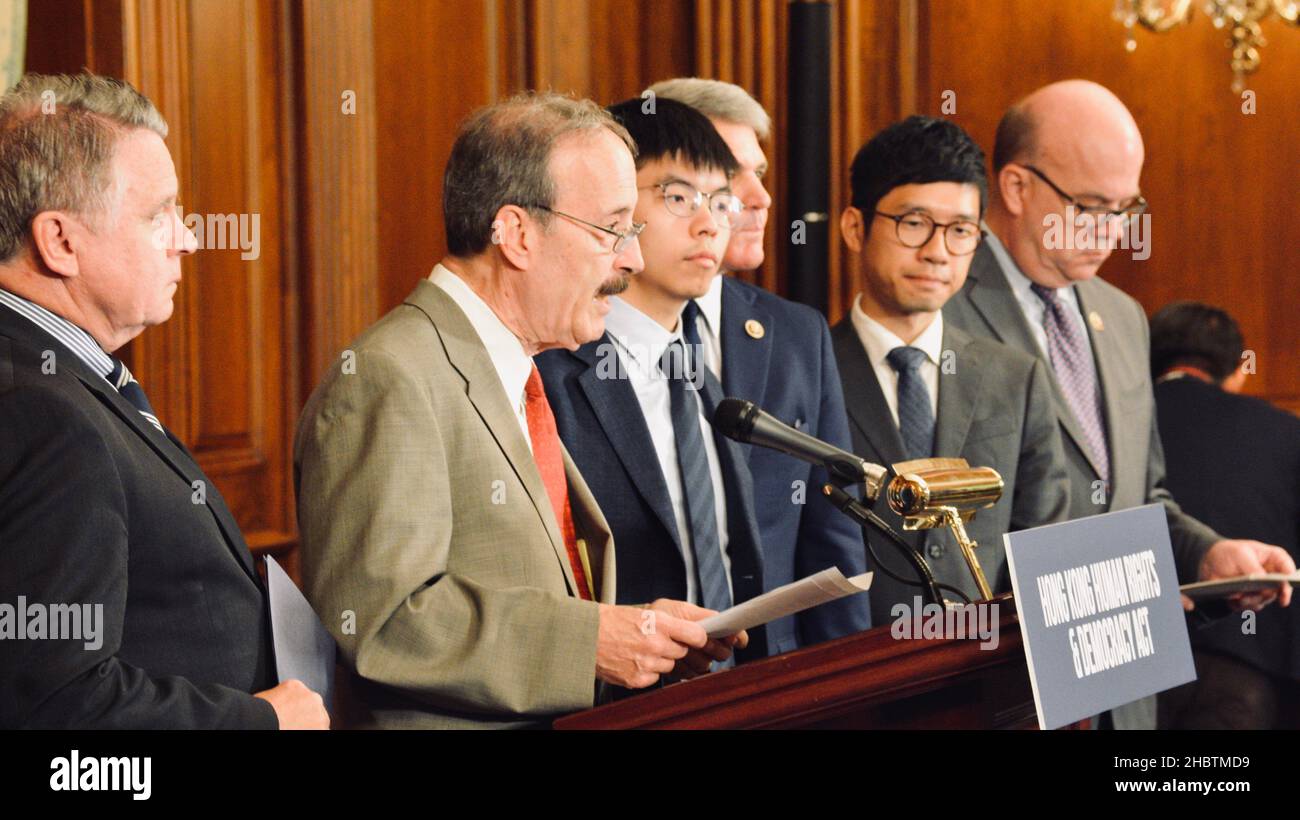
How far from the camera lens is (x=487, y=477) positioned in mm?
1824

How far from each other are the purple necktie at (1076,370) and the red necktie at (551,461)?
4.46 ft

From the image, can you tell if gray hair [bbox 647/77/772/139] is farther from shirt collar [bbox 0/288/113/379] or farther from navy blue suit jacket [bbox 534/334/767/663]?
shirt collar [bbox 0/288/113/379]

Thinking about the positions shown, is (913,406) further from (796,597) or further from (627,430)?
(796,597)

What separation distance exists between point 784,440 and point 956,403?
913mm

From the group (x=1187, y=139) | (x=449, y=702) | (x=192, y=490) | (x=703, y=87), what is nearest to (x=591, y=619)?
(x=449, y=702)

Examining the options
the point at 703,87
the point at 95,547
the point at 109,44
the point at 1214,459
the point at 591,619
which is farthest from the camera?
the point at 1214,459

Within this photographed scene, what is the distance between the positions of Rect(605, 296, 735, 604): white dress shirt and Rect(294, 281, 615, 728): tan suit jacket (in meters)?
0.46

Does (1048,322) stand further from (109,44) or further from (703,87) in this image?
(109,44)

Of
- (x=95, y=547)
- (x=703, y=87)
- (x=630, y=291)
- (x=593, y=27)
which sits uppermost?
(x=593, y=27)

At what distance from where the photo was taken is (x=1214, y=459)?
3.78 meters

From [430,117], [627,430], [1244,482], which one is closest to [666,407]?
[627,430]

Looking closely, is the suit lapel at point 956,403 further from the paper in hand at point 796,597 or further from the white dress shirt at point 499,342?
the paper in hand at point 796,597
